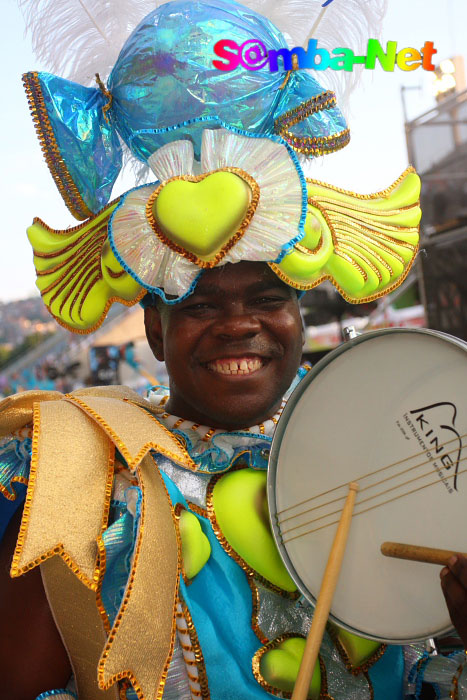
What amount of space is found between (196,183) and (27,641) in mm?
840

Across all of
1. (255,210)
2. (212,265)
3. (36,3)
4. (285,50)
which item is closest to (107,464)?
(212,265)

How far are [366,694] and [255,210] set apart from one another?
2.91ft

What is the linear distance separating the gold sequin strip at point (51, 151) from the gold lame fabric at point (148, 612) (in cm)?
65

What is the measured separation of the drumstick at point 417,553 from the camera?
917mm

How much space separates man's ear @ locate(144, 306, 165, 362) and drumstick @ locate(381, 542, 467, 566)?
0.66m

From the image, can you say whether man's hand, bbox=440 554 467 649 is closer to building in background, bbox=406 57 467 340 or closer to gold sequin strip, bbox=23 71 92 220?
gold sequin strip, bbox=23 71 92 220

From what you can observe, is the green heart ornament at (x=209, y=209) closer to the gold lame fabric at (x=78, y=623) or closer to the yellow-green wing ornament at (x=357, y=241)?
the yellow-green wing ornament at (x=357, y=241)

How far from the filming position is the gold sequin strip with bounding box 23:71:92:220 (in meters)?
1.34

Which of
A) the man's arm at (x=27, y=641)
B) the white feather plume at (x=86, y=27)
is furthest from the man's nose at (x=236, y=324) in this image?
the white feather plume at (x=86, y=27)

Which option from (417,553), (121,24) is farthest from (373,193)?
(417,553)

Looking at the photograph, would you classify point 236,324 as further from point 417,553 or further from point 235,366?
point 417,553

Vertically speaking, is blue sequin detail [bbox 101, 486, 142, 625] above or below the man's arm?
above

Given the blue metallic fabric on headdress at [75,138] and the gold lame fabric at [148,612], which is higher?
the blue metallic fabric on headdress at [75,138]

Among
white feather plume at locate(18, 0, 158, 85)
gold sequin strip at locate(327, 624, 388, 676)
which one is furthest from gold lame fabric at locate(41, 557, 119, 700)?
white feather plume at locate(18, 0, 158, 85)
